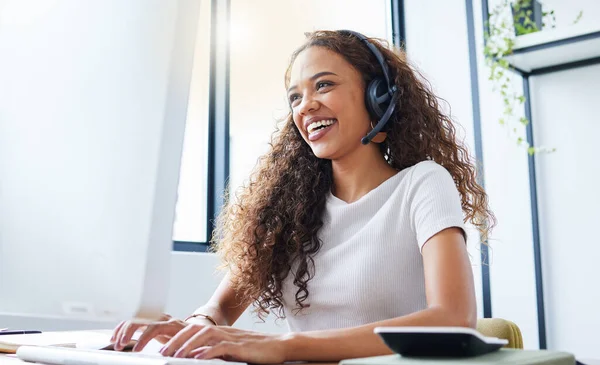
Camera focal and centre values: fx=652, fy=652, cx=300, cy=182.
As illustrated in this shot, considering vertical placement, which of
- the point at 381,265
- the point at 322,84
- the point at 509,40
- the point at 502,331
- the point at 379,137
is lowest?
the point at 502,331

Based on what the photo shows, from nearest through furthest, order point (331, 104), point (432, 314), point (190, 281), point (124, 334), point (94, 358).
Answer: point (94, 358)
point (124, 334)
point (432, 314)
point (331, 104)
point (190, 281)

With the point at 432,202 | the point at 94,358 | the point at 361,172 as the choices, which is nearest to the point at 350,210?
A: the point at 361,172

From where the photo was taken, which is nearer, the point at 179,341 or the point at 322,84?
the point at 179,341

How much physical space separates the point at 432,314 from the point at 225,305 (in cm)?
53

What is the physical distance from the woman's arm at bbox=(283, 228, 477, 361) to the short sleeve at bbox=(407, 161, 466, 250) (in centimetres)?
2

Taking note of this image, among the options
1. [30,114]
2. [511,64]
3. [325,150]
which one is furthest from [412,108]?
[511,64]

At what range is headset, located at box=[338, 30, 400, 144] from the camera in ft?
4.47

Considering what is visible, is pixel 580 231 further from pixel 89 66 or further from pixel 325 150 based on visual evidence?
pixel 89 66

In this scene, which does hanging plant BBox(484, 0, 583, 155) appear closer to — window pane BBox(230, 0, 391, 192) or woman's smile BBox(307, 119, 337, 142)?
window pane BBox(230, 0, 391, 192)

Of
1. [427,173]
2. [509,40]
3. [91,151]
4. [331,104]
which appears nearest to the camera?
[91,151]

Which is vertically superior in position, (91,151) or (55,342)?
(91,151)

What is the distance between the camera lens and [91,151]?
566 mm

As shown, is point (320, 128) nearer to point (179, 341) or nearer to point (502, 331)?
point (502, 331)

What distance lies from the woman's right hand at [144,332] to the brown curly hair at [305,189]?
→ 0.40 metres
